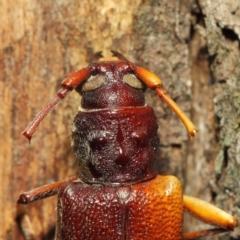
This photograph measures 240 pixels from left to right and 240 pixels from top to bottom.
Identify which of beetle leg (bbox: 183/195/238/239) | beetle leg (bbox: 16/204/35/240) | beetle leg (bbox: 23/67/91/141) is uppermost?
beetle leg (bbox: 23/67/91/141)

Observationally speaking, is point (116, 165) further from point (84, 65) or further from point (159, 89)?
point (84, 65)

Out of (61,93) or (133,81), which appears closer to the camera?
(61,93)

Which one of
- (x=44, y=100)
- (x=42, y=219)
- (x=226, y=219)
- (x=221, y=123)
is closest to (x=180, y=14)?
(x=221, y=123)

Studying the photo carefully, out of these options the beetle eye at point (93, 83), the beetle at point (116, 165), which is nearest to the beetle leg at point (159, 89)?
the beetle at point (116, 165)

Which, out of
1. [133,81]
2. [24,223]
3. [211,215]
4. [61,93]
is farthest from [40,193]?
[211,215]

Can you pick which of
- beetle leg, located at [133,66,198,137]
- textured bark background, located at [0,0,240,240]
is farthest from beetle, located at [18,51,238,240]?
textured bark background, located at [0,0,240,240]

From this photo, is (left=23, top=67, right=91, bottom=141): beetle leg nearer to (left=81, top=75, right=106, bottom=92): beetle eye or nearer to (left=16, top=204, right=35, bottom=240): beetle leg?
(left=81, top=75, right=106, bottom=92): beetle eye
